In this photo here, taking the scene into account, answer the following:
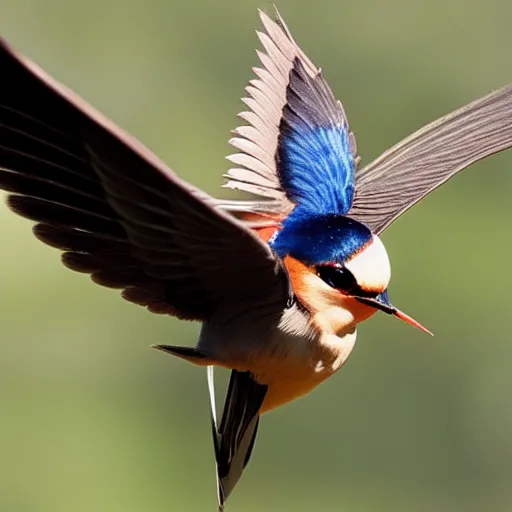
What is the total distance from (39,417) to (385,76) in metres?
0.90

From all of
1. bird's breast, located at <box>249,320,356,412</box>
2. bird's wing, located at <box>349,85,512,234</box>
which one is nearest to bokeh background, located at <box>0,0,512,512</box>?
bird's wing, located at <box>349,85,512,234</box>

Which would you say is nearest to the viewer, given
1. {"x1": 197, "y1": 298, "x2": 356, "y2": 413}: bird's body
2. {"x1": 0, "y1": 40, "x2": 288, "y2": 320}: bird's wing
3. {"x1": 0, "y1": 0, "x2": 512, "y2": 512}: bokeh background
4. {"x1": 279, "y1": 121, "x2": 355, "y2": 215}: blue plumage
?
{"x1": 0, "y1": 40, "x2": 288, "y2": 320}: bird's wing

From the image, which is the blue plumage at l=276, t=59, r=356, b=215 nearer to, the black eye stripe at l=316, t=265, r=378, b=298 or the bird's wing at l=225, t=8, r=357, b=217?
the bird's wing at l=225, t=8, r=357, b=217

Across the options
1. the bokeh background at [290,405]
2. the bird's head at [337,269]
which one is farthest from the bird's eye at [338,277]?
the bokeh background at [290,405]

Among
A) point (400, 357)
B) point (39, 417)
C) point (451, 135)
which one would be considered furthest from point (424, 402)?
point (451, 135)

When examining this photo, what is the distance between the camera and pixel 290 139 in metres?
0.77

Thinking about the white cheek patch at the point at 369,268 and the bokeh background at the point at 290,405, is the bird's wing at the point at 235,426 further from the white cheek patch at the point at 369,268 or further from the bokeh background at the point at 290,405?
the bokeh background at the point at 290,405

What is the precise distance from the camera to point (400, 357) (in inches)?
88.1

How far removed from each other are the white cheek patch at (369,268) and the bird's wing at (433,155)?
0.15 meters

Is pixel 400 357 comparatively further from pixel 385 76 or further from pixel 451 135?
pixel 451 135

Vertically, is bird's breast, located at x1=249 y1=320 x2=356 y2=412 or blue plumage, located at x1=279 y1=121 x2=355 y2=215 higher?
blue plumage, located at x1=279 y1=121 x2=355 y2=215

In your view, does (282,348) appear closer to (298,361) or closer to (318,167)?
(298,361)

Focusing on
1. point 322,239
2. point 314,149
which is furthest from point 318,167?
point 322,239

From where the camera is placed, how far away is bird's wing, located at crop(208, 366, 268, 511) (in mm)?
662
